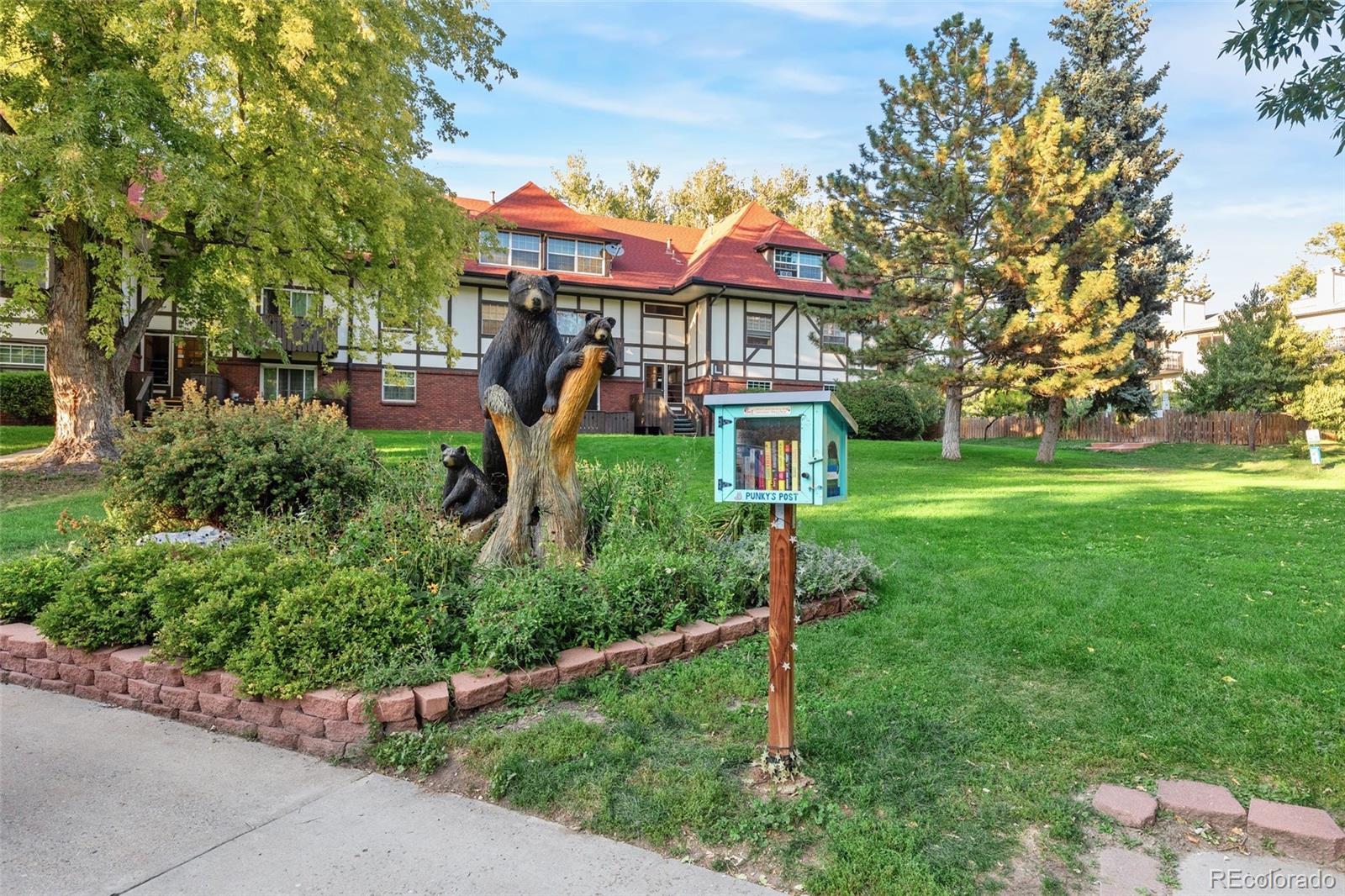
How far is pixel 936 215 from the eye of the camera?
16.6m

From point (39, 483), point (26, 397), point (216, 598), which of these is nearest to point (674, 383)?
point (26, 397)

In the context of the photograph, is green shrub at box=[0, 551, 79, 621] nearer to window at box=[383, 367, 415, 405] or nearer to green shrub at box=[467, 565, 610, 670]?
green shrub at box=[467, 565, 610, 670]

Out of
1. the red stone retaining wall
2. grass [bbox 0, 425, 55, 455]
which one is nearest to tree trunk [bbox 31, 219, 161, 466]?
grass [bbox 0, 425, 55, 455]

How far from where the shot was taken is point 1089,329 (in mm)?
15984

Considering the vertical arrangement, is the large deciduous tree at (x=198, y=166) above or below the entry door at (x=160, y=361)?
above

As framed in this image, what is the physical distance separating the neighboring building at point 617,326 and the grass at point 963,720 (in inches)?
659

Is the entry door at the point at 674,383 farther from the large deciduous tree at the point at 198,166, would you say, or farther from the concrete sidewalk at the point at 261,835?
the concrete sidewalk at the point at 261,835

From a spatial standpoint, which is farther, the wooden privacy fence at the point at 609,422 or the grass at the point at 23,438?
the wooden privacy fence at the point at 609,422

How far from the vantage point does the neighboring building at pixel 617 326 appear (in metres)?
21.7

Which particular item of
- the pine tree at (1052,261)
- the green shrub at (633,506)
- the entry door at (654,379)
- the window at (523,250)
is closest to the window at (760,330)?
the entry door at (654,379)

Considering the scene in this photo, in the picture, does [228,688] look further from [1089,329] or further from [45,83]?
[1089,329]

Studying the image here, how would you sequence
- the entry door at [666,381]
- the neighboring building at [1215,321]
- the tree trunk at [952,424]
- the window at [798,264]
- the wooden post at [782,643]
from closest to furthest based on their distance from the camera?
the wooden post at [782,643] → the tree trunk at [952,424] → the entry door at [666,381] → the window at [798,264] → the neighboring building at [1215,321]

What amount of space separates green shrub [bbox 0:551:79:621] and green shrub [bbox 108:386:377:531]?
4.78 ft

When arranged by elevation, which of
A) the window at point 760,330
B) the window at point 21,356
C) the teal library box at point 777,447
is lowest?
the teal library box at point 777,447
